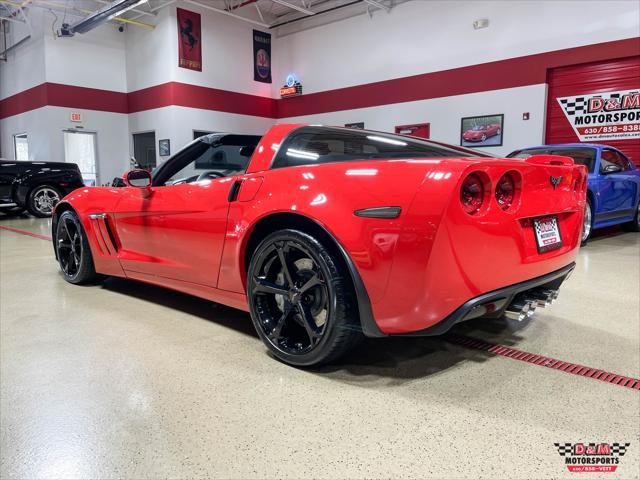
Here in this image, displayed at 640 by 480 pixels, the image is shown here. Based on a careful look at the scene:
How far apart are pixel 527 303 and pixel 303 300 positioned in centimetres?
94

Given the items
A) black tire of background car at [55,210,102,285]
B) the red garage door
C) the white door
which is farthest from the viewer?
the white door

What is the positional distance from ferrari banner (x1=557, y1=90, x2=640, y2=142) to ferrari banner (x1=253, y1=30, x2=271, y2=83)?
8953 millimetres

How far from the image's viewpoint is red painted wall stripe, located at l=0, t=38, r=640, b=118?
954 cm

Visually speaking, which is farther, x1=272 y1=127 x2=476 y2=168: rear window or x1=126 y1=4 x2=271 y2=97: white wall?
x1=126 y1=4 x2=271 y2=97: white wall

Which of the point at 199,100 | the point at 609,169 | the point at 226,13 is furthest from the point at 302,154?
the point at 226,13

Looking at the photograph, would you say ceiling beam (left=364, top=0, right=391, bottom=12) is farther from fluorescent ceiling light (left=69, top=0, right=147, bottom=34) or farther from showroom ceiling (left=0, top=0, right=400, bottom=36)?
fluorescent ceiling light (left=69, top=0, right=147, bottom=34)

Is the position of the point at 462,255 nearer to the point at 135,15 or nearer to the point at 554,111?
the point at 554,111

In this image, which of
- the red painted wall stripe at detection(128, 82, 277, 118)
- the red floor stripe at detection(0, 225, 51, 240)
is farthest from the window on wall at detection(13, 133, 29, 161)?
the red floor stripe at detection(0, 225, 51, 240)

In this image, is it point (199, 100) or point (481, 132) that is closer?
point (481, 132)

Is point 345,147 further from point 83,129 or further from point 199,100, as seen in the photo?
point 83,129

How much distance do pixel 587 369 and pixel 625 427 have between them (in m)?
0.50

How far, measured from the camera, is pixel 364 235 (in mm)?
1675

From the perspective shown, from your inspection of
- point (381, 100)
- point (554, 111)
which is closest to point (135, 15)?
point (381, 100)

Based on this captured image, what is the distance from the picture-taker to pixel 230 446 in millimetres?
1436
